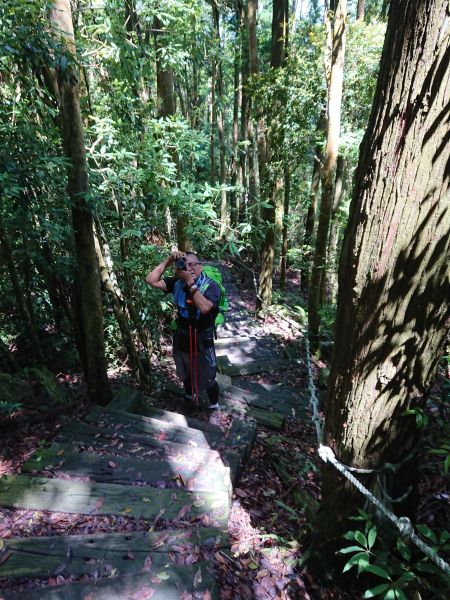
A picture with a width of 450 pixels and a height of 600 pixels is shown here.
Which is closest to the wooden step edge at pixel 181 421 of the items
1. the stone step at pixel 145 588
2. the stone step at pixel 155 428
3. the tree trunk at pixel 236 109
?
the stone step at pixel 155 428

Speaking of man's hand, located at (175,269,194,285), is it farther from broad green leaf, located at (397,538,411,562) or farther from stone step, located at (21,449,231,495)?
broad green leaf, located at (397,538,411,562)

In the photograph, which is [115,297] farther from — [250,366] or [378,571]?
[378,571]

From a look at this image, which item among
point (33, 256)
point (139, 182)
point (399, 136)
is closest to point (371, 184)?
point (399, 136)

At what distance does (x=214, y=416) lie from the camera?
5086 mm

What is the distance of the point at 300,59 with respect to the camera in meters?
7.51

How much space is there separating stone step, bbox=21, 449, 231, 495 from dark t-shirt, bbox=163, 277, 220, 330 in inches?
63.3

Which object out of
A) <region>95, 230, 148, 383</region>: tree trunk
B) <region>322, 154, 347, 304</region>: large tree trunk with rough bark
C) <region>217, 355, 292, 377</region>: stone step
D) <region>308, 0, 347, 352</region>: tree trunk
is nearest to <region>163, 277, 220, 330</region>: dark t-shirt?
<region>95, 230, 148, 383</region>: tree trunk

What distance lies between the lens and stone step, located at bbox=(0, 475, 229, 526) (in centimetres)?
274

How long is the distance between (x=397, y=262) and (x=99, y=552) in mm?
2400

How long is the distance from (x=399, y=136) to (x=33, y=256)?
4.53 meters

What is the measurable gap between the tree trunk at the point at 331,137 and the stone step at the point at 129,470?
4991mm

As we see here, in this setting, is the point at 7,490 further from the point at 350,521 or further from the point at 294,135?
the point at 294,135

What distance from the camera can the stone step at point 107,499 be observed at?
274 centimetres

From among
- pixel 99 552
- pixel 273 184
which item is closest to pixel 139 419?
pixel 99 552
